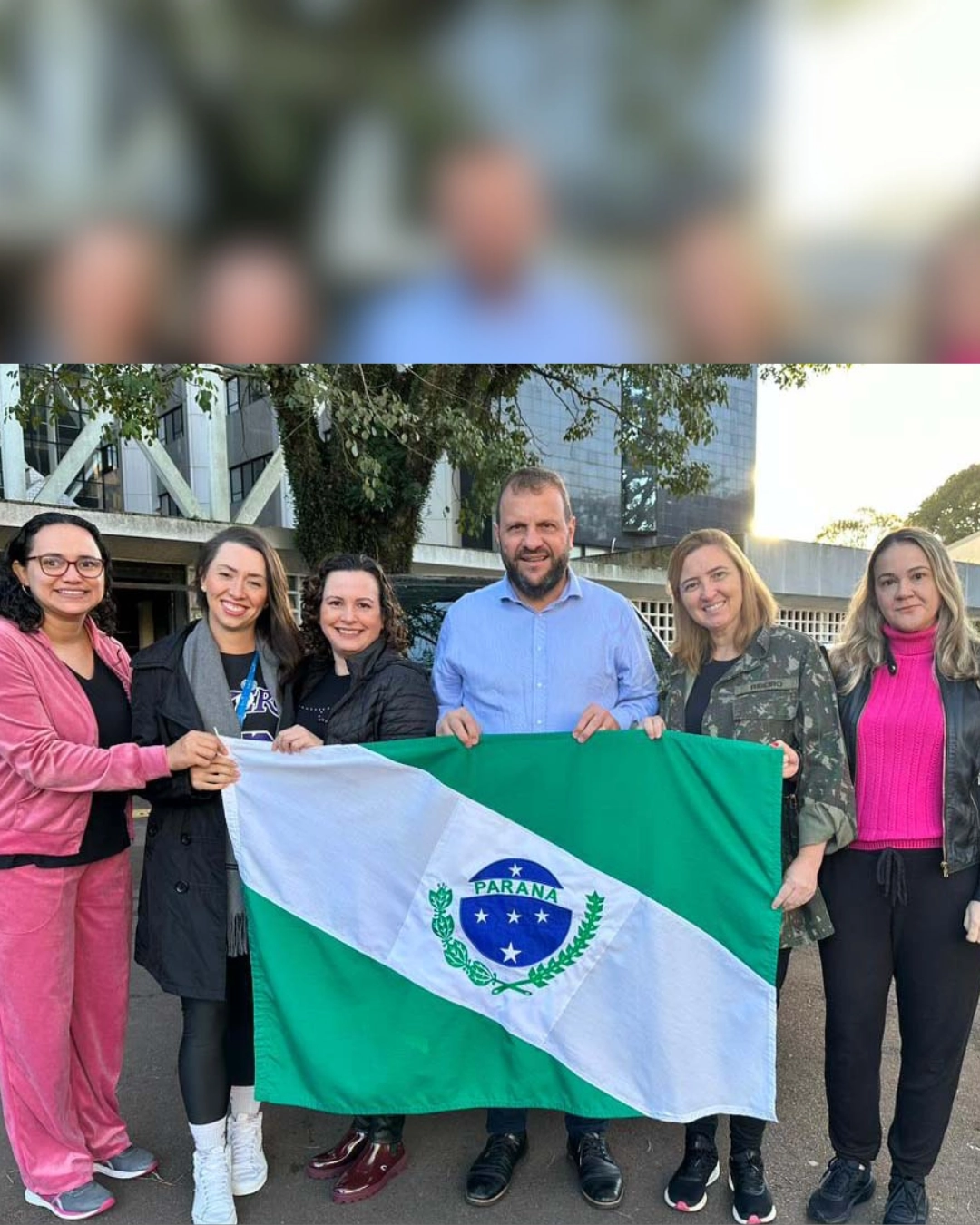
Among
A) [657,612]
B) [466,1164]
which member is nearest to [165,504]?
[657,612]

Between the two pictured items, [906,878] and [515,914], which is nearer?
[906,878]

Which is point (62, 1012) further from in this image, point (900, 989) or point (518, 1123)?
point (900, 989)

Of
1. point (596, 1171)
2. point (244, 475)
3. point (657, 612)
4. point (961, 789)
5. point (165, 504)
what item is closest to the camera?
point (961, 789)

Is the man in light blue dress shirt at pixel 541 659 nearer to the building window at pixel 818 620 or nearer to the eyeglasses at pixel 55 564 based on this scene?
the eyeglasses at pixel 55 564

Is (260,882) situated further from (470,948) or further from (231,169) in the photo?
(231,169)

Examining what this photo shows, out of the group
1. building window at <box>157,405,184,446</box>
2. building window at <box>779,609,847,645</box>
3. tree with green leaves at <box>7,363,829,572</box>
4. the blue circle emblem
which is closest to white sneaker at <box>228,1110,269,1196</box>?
the blue circle emblem

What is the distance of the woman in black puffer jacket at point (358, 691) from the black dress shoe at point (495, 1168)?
0.30m

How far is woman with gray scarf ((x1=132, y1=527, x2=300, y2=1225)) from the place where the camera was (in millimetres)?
2631

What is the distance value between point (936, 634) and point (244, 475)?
2188cm

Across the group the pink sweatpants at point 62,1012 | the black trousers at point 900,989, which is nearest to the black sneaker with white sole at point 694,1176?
the black trousers at point 900,989

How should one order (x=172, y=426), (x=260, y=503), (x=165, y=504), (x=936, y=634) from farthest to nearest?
1. (x=172, y=426)
2. (x=165, y=504)
3. (x=260, y=503)
4. (x=936, y=634)

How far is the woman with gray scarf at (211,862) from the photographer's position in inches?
104

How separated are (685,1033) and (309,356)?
2514mm

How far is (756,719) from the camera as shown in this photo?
2664 mm
